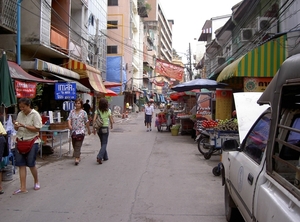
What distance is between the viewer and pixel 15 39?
12.6 meters

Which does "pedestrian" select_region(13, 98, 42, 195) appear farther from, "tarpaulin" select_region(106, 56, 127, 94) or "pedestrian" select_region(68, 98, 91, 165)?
"tarpaulin" select_region(106, 56, 127, 94)

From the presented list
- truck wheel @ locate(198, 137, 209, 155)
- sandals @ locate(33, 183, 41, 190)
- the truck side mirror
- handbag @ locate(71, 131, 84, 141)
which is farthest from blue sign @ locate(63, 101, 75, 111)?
the truck side mirror

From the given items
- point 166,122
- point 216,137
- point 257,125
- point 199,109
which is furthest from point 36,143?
point 166,122

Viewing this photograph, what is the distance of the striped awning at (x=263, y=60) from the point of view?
11.1 m

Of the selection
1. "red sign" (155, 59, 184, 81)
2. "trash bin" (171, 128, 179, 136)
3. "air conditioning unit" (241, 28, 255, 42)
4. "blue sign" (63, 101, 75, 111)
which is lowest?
"trash bin" (171, 128, 179, 136)

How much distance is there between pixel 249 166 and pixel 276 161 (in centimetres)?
67

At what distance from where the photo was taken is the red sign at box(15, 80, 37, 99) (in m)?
9.77

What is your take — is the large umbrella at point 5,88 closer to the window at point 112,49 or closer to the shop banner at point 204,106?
the shop banner at point 204,106

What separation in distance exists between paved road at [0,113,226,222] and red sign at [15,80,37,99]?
208 centimetres

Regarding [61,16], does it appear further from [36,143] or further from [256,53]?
[36,143]

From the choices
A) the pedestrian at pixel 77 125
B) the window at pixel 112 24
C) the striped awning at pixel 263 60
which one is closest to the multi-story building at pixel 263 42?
the striped awning at pixel 263 60

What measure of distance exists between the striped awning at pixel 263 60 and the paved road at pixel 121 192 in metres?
3.27

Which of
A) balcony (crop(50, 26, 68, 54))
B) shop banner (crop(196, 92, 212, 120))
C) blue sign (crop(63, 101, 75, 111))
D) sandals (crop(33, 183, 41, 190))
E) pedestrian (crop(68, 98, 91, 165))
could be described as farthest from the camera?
balcony (crop(50, 26, 68, 54))

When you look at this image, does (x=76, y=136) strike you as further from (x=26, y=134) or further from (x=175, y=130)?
(x=175, y=130)
